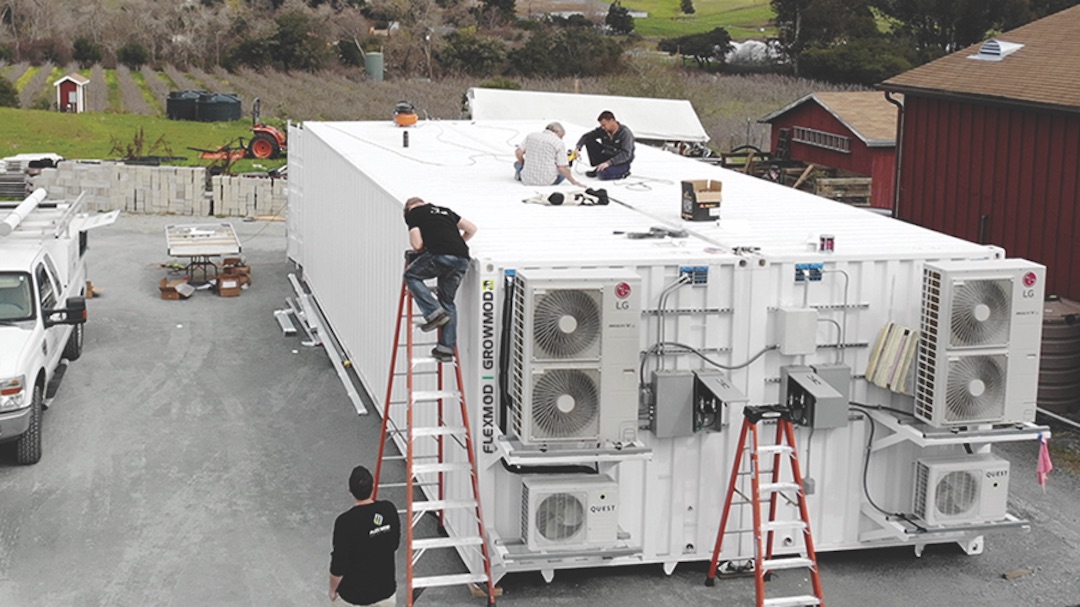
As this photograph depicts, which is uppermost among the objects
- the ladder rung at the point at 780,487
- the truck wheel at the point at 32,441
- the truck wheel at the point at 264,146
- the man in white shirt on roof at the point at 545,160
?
the man in white shirt on roof at the point at 545,160

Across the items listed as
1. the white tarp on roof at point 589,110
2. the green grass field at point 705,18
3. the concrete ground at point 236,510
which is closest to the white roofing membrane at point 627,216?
the concrete ground at point 236,510

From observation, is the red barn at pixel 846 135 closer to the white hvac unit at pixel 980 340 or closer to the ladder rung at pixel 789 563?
the white hvac unit at pixel 980 340

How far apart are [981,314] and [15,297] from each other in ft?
34.5

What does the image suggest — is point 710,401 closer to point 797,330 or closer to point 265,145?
point 797,330

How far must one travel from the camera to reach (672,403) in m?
11.4

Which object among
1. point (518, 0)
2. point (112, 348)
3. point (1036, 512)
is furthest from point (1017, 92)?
point (518, 0)

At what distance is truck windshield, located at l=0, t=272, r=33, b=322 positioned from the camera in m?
15.5

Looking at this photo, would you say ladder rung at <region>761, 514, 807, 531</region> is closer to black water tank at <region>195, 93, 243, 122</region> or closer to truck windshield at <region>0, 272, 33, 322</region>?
truck windshield at <region>0, 272, 33, 322</region>

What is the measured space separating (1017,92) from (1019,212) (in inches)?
66.2

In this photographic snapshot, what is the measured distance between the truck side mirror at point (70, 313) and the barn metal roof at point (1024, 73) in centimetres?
1242

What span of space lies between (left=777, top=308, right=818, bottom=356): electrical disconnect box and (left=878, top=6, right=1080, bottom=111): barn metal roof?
328 inches

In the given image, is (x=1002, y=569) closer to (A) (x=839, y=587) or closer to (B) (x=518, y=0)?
(A) (x=839, y=587)

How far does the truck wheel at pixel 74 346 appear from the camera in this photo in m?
18.9

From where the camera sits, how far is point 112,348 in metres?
20.0
